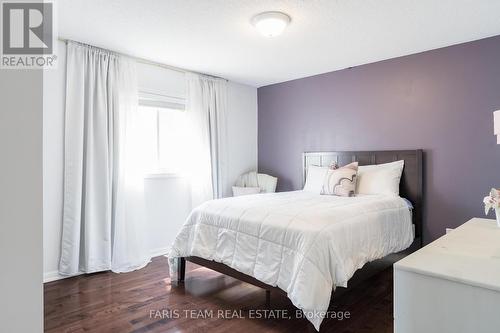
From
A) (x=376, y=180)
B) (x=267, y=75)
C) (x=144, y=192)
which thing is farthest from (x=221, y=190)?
(x=376, y=180)

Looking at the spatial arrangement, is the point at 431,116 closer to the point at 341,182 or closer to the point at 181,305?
the point at 341,182

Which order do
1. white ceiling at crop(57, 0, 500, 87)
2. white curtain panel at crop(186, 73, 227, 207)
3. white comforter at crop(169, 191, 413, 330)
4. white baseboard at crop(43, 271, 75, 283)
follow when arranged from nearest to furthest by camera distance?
white comforter at crop(169, 191, 413, 330), white ceiling at crop(57, 0, 500, 87), white baseboard at crop(43, 271, 75, 283), white curtain panel at crop(186, 73, 227, 207)

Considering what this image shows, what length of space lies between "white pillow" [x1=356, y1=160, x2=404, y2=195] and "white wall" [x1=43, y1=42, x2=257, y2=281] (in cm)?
193

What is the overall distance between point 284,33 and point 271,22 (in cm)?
41

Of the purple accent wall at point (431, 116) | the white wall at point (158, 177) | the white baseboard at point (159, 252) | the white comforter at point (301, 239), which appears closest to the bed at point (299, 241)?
the white comforter at point (301, 239)

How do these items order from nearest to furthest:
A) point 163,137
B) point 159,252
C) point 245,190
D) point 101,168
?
point 101,168 < point 159,252 < point 163,137 < point 245,190

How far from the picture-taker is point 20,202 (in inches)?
30.8

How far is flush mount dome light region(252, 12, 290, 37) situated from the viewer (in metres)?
2.40

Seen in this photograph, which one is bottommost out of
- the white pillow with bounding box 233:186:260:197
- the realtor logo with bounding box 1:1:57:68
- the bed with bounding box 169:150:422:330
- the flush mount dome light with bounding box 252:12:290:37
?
the bed with bounding box 169:150:422:330

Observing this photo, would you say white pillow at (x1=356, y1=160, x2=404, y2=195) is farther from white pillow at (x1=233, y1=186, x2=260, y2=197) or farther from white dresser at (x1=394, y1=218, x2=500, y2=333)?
white dresser at (x1=394, y1=218, x2=500, y2=333)

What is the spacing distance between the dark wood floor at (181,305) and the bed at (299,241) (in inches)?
9.8

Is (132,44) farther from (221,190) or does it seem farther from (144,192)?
(221,190)

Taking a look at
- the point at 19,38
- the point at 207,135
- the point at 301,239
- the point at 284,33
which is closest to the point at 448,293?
the point at 301,239

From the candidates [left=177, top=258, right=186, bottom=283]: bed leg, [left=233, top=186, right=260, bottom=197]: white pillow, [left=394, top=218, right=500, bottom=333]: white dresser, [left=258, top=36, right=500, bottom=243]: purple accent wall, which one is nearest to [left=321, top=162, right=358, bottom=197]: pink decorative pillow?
[left=258, top=36, right=500, bottom=243]: purple accent wall
